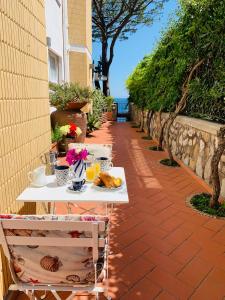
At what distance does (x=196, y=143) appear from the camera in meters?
5.33

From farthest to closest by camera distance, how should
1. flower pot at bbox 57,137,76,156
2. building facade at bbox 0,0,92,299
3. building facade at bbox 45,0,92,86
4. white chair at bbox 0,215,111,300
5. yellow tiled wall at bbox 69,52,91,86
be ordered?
yellow tiled wall at bbox 69,52,91,86 < building facade at bbox 45,0,92,86 < flower pot at bbox 57,137,76,156 < building facade at bbox 0,0,92,299 < white chair at bbox 0,215,111,300

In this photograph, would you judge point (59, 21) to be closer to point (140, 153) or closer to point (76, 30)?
point (76, 30)

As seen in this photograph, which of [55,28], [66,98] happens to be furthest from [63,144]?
[55,28]

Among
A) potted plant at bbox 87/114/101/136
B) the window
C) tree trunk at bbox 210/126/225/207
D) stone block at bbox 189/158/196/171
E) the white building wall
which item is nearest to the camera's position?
tree trunk at bbox 210/126/225/207

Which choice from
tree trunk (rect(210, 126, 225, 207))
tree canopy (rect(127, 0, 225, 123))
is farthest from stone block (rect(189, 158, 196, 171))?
tree trunk (rect(210, 126, 225, 207))

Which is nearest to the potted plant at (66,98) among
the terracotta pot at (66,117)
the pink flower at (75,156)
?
the terracotta pot at (66,117)

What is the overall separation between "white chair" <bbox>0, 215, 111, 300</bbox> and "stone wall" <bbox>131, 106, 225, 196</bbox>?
327cm

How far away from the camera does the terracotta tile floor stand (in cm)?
227

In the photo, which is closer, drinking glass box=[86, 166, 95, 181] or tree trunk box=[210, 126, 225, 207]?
drinking glass box=[86, 166, 95, 181]

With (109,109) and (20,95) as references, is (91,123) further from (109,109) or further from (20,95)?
(20,95)

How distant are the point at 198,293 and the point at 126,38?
66.6ft

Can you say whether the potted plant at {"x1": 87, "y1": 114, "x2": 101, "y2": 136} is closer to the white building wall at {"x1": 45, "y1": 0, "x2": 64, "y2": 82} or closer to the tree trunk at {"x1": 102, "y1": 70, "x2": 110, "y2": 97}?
the white building wall at {"x1": 45, "y1": 0, "x2": 64, "y2": 82}

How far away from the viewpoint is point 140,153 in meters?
7.43

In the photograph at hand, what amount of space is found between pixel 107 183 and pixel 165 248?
1.20 meters
